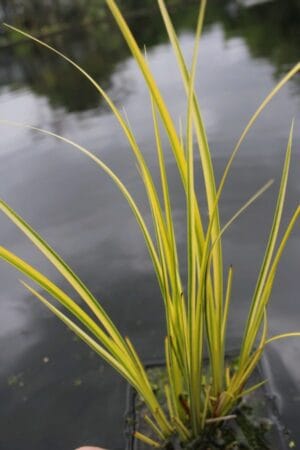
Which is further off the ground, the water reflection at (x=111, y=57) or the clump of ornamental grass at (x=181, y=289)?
the water reflection at (x=111, y=57)

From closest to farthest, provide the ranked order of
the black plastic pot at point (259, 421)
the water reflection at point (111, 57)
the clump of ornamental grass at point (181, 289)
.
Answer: the clump of ornamental grass at point (181, 289)
the black plastic pot at point (259, 421)
the water reflection at point (111, 57)

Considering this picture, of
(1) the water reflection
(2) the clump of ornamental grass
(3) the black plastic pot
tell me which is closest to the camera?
(2) the clump of ornamental grass

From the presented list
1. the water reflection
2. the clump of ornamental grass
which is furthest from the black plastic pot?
the water reflection

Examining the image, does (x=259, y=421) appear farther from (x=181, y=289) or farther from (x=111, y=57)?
(x=111, y=57)

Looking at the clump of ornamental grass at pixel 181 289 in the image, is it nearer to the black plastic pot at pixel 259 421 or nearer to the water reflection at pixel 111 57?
the black plastic pot at pixel 259 421

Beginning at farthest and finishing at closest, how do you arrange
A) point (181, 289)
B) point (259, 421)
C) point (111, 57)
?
point (111, 57) < point (259, 421) < point (181, 289)

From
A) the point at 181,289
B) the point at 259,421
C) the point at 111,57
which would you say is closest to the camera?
the point at 181,289

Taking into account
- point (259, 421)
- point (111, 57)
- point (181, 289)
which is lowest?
point (259, 421)

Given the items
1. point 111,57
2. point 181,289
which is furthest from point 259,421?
point 111,57

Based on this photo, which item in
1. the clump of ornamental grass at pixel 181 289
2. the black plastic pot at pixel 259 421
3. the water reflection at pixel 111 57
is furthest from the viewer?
the water reflection at pixel 111 57

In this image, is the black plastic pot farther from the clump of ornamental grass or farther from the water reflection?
the water reflection

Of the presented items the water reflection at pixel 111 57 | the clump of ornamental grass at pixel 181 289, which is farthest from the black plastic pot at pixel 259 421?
the water reflection at pixel 111 57

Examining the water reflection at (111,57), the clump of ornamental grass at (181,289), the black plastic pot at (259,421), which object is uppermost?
the water reflection at (111,57)

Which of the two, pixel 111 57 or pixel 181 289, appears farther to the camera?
pixel 111 57
